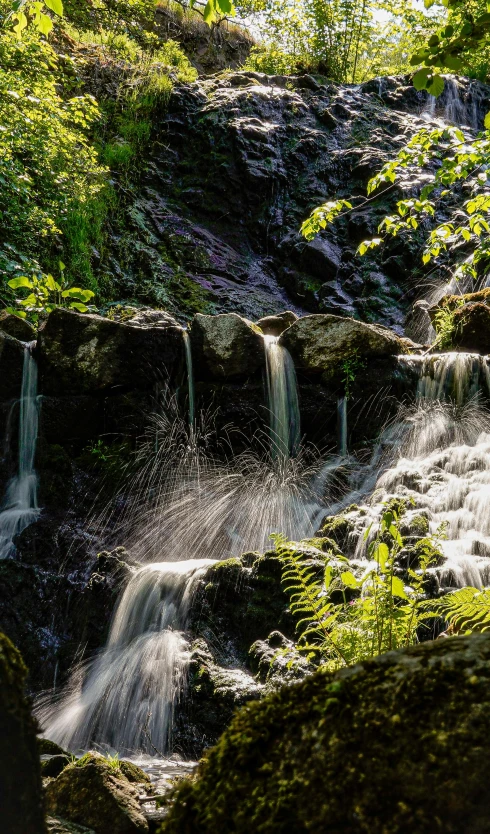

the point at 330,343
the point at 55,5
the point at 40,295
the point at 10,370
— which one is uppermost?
the point at 55,5

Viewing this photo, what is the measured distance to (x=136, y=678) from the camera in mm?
5020

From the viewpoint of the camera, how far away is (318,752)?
1.25 meters

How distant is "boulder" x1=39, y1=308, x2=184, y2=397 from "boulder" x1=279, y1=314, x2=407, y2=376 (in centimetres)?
211

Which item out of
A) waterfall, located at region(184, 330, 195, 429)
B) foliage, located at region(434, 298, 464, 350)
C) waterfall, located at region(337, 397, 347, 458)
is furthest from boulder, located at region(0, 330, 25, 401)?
foliage, located at region(434, 298, 464, 350)

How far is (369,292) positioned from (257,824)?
13893mm

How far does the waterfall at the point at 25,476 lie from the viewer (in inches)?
307

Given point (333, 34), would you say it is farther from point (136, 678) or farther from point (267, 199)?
point (136, 678)

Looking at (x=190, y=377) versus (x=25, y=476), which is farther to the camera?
(x=190, y=377)

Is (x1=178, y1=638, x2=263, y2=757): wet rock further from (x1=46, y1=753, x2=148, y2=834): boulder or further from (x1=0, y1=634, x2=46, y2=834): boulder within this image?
(x1=0, y1=634, x2=46, y2=834): boulder

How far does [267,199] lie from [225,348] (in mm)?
8413

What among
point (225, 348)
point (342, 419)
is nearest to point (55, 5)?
point (225, 348)

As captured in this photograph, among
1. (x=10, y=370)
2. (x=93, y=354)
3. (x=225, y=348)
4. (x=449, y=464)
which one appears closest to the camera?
(x=449, y=464)

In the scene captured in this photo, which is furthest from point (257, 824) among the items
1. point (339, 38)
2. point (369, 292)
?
point (339, 38)

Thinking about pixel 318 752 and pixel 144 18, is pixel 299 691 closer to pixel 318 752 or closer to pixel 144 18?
pixel 318 752
